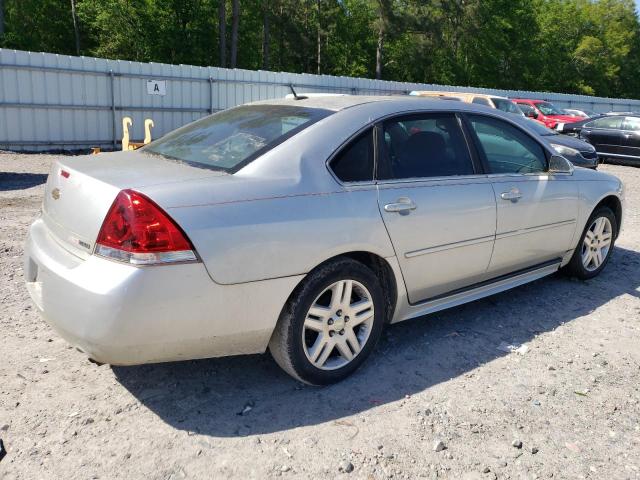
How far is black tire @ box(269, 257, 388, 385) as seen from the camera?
10.2ft

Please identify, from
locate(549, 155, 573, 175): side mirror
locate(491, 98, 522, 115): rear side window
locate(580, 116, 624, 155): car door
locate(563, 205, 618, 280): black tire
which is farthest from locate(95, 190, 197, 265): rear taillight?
locate(580, 116, 624, 155): car door

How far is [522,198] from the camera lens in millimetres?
4285

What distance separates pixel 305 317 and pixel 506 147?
7.43ft

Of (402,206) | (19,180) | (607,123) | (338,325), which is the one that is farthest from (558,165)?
(607,123)

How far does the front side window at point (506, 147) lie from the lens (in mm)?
4227

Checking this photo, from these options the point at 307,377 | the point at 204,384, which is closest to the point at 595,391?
the point at 307,377

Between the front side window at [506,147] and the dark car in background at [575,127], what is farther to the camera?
the dark car in background at [575,127]

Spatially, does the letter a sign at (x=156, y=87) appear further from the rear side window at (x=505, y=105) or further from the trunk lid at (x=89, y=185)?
the trunk lid at (x=89, y=185)

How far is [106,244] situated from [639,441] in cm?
273

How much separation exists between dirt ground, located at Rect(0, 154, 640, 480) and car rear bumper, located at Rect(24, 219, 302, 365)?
1.26 feet

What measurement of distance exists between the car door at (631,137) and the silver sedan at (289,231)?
13534mm

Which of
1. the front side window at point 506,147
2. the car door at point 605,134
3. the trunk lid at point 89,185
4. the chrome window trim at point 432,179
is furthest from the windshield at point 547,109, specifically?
the trunk lid at point 89,185

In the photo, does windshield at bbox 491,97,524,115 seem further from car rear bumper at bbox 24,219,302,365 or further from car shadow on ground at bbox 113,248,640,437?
car rear bumper at bbox 24,219,302,365

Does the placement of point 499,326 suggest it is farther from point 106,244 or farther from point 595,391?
point 106,244
